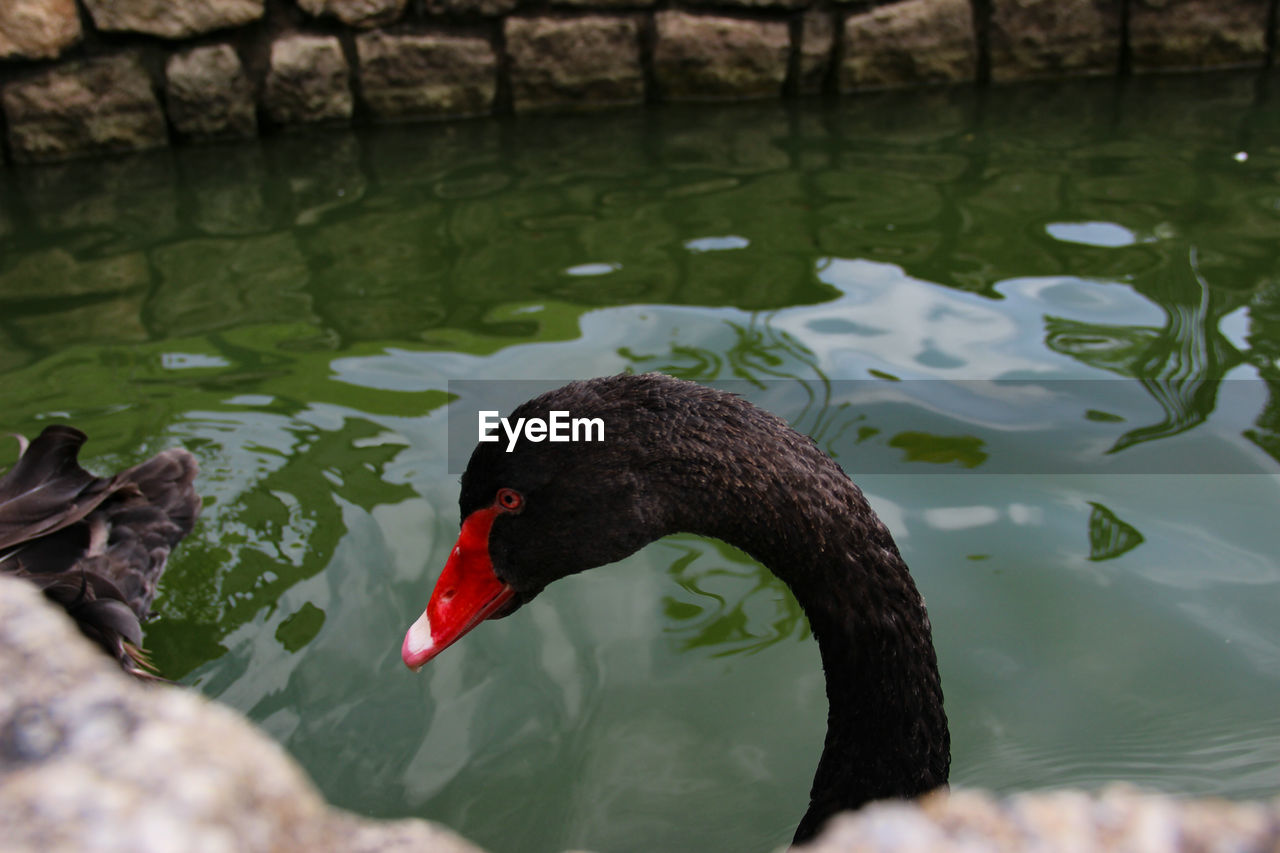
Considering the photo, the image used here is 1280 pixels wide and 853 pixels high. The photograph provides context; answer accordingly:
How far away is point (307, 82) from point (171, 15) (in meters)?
0.70

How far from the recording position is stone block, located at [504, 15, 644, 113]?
18.7 feet

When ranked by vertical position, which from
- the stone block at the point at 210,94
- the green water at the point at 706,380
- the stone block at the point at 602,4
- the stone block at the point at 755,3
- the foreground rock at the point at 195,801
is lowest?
the green water at the point at 706,380

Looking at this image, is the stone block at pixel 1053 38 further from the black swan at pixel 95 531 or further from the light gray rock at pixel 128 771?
the light gray rock at pixel 128 771

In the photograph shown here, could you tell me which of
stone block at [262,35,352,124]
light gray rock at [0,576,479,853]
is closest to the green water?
stone block at [262,35,352,124]

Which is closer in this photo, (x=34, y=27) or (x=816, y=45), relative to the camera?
(x=34, y=27)

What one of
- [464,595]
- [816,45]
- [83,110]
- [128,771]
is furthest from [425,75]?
[128,771]

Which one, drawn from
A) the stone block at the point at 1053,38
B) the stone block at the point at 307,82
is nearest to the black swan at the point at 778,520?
the stone block at the point at 307,82

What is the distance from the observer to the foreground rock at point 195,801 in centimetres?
45

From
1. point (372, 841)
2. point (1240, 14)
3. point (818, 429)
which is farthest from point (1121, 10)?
point (372, 841)

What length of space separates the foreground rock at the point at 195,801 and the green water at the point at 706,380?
4.91ft

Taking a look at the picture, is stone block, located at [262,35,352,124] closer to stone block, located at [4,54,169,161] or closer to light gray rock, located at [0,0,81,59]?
stone block, located at [4,54,169,161]

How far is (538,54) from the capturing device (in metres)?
5.75

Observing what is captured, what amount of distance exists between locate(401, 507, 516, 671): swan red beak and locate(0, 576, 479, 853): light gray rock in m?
1.25

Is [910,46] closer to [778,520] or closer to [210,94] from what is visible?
[210,94]
